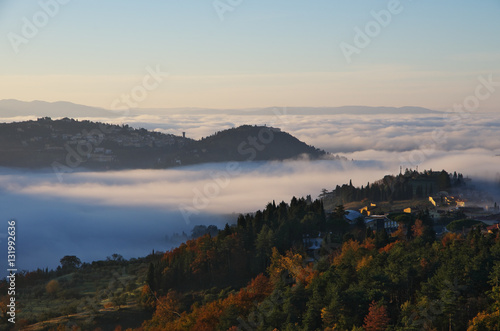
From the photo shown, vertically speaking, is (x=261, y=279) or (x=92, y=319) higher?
(x=261, y=279)

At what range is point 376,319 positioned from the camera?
56281 millimetres

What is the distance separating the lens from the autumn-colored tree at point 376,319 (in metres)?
55.8

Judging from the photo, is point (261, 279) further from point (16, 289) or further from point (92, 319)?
point (16, 289)

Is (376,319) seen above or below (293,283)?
above

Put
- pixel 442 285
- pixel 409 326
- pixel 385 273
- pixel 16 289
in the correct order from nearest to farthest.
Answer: pixel 409 326
pixel 442 285
pixel 385 273
pixel 16 289

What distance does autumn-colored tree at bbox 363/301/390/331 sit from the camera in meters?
55.8

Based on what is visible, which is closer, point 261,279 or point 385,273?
point 385,273

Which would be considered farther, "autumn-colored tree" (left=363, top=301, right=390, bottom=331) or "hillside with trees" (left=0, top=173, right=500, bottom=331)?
"hillside with trees" (left=0, top=173, right=500, bottom=331)

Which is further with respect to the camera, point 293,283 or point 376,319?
point 293,283

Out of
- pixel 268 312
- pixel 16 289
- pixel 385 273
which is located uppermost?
pixel 385 273

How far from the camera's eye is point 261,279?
3127 inches

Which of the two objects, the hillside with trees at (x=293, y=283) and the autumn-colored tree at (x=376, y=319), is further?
the hillside with trees at (x=293, y=283)

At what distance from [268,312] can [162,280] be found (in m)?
27.3

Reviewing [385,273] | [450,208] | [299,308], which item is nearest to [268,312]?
[299,308]
